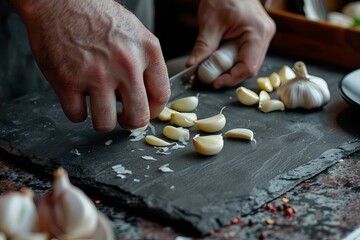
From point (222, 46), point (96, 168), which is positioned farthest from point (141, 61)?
point (222, 46)

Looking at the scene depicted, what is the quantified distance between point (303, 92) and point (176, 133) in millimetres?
311

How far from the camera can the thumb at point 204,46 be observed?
4.86 ft

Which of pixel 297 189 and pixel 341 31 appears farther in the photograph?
pixel 341 31

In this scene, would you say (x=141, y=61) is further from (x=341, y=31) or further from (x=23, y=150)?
(x=341, y=31)

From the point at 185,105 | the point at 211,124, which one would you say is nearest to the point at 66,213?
the point at 211,124

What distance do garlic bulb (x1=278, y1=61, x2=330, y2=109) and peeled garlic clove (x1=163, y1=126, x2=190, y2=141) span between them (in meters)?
0.27

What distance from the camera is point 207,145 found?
3.64 ft

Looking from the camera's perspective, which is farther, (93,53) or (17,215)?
(93,53)

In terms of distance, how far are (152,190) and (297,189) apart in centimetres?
24

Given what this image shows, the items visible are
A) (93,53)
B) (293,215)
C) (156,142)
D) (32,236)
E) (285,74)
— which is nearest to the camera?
(32,236)

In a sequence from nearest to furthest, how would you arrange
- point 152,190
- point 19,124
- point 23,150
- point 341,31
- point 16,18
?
point 152,190
point 23,150
point 19,124
point 16,18
point 341,31

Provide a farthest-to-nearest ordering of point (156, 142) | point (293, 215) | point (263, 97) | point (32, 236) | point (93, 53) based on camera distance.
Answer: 1. point (263, 97)
2. point (156, 142)
3. point (93, 53)
4. point (293, 215)
5. point (32, 236)

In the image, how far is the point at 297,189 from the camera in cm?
103

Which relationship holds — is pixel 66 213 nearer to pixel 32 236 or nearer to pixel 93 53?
pixel 32 236
